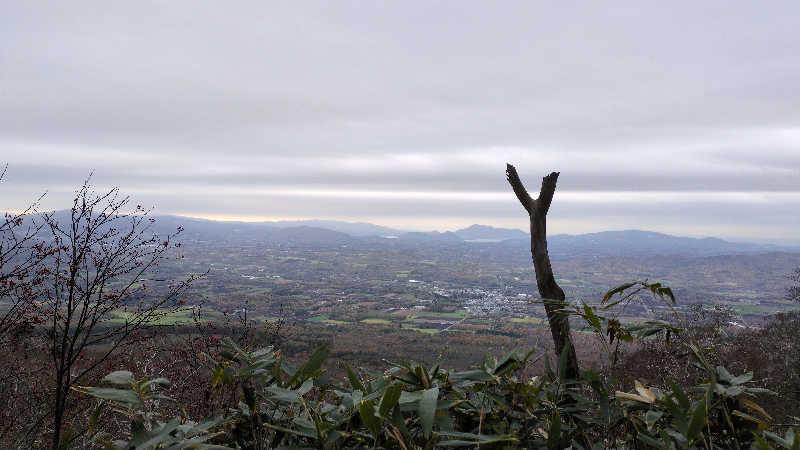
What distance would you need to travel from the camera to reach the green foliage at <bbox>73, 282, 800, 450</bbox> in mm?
790

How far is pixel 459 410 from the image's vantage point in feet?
3.29

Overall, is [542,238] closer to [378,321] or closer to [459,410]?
[459,410]

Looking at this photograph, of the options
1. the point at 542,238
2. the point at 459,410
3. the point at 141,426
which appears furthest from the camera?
the point at 542,238

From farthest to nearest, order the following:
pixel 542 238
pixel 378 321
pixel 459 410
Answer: pixel 378 321, pixel 542 238, pixel 459 410

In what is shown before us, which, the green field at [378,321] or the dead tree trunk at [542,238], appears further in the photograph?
the green field at [378,321]

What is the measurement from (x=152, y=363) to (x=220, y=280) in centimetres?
7829

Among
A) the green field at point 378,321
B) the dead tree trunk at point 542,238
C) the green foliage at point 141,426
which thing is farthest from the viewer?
the green field at point 378,321

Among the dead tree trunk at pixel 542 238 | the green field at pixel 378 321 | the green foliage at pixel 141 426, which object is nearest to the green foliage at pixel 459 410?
the green foliage at pixel 141 426

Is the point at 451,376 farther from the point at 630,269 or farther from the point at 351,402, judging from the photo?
the point at 630,269

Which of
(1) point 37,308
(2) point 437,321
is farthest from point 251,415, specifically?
(2) point 437,321

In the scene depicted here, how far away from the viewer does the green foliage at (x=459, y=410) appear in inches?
31.1

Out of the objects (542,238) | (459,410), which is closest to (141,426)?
(459,410)

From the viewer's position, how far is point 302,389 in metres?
0.92

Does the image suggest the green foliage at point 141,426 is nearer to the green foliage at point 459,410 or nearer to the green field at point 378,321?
the green foliage at point 459,410
